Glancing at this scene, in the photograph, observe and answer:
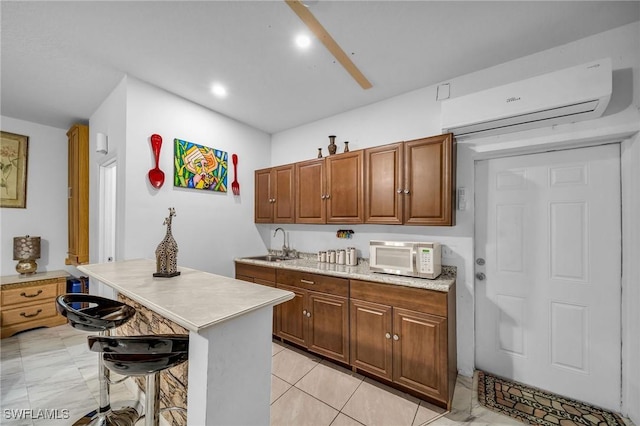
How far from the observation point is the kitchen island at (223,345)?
3.33ft

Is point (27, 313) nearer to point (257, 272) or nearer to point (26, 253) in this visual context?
point (26, 253)

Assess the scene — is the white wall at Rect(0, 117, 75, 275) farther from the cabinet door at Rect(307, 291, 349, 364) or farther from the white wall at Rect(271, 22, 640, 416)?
the cabinet door at Rect(307, 291, 349, 364)

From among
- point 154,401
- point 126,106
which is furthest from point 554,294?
point 126,106

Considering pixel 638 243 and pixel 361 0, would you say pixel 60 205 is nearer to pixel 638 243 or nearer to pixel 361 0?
pixel 361 0

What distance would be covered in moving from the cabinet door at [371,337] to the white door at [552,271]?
97 cm

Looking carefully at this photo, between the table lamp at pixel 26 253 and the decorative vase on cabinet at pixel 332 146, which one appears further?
the table lamp at pixel 26 253

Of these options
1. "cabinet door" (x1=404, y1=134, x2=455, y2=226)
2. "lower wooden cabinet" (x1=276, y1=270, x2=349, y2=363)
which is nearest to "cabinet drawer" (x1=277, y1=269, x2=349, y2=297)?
"lower wooden cabinet" (x1=276, y1=270, x2=349, y2=363)

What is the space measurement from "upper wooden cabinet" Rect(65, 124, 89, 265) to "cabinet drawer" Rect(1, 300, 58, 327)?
1.95ft

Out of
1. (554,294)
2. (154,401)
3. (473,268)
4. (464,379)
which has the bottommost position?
(464,379)

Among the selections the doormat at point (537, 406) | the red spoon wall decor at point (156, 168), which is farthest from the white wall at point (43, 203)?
the doormat at point (537, 406)

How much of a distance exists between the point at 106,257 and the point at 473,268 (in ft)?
13.3

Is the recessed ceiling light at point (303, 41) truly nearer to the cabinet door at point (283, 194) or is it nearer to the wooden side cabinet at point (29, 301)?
the cabinet door at point (283, 194)

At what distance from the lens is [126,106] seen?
240 cm

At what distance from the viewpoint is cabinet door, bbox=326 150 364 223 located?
269 centimetres
